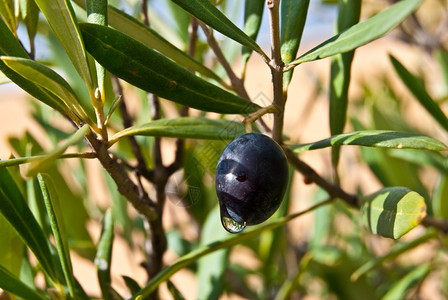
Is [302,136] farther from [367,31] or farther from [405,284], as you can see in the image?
[367,31]

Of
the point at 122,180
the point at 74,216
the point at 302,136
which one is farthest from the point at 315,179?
the point at 302,136

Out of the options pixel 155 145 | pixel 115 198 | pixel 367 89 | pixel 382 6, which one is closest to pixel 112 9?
pixel 155 145

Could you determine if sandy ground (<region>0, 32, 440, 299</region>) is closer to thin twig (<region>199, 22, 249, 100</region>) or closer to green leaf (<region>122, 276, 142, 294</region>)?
thin twig (<region>199, 22, 249, 100</region>)

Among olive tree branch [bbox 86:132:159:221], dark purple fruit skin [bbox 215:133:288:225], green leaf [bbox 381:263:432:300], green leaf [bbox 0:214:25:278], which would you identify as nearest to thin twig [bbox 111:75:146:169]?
olive tree branch [bbox 86:132:159:221]

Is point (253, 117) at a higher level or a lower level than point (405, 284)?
higher

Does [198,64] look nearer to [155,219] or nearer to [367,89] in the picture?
[155,219]
